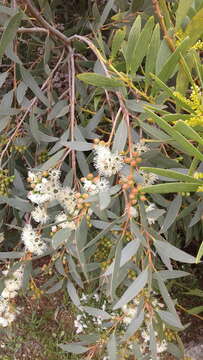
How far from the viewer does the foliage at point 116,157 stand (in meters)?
1.08

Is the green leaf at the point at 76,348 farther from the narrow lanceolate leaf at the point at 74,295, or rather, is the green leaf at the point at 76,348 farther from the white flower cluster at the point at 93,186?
the white flower cluster at the point at 93,186

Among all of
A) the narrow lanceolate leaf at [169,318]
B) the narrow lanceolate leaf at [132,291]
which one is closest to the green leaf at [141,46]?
the narrow lanceolate leaf at [132,291]

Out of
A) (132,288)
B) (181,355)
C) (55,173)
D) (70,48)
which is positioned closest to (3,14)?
(70,48)

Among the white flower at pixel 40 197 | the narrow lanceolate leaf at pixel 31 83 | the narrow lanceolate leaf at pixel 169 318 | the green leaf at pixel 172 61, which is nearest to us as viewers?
the green leaf at pixel 172 61

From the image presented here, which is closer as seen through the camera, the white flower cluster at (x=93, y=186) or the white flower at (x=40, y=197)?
the white flower cluster at (x=93, y=186)

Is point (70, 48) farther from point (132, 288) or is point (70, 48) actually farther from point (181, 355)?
point (181, 355)

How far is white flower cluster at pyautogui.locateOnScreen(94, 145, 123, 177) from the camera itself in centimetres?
113

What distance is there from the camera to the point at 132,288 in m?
1.13

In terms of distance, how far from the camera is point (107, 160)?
3.74 ft

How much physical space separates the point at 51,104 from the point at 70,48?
0.21 meters

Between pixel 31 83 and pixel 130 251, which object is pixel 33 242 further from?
pixel 31 83

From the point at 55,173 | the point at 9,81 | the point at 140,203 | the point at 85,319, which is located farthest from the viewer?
the point at 85,319

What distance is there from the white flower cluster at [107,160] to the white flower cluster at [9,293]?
0.58 metres

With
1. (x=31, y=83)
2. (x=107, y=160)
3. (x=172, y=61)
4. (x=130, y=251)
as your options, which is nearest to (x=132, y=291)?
(x=130, y=251)
